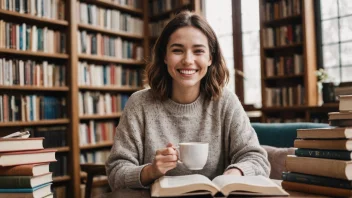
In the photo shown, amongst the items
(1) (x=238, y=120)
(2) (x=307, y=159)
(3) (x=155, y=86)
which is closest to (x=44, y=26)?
(3) (x=155, y=86)

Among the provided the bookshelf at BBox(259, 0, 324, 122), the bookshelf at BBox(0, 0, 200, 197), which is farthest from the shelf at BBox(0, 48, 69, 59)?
the bookshelf at BBox(259, 0, 324, 122)

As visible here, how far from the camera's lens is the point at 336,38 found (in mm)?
3836

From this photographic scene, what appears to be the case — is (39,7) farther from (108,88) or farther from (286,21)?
(286,21)

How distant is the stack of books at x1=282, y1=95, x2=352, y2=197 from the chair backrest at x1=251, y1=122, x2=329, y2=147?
3.28 feet

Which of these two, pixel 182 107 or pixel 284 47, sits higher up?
pixel 284 47

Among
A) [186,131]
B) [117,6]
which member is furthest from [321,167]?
[117,6]

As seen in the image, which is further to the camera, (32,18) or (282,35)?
(282,35)

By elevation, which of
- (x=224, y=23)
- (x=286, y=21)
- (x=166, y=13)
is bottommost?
(x=286, y=21)

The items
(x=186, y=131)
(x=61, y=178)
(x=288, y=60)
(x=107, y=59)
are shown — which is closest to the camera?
(x=186, y=131)

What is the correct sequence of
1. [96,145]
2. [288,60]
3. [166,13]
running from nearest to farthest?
1. [288,60]
2. [96,145]
3. [166,13]

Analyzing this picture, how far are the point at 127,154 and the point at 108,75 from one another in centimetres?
310

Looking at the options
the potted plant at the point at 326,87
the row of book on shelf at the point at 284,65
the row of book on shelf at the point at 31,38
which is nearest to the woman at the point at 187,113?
the potted plant at the point at 326,87

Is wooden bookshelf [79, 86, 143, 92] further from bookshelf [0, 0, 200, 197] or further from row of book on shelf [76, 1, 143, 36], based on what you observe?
row of book on shelf [76, 1, 143, 36]

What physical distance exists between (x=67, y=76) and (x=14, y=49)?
2.06 ft
